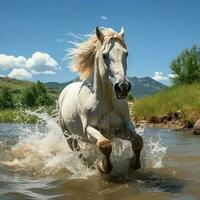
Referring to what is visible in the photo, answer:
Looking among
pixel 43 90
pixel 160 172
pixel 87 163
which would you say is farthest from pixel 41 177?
pixel 43 90

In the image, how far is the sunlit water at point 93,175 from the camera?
6.32m

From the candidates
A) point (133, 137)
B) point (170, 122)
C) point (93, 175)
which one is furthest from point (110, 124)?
point (170, 122)

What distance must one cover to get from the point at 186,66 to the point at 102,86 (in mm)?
46124

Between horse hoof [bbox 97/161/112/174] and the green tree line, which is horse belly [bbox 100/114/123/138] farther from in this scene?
the green tree line

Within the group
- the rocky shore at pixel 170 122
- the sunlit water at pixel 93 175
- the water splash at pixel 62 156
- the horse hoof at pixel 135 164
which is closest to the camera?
the sunlit water at pixel 93 175

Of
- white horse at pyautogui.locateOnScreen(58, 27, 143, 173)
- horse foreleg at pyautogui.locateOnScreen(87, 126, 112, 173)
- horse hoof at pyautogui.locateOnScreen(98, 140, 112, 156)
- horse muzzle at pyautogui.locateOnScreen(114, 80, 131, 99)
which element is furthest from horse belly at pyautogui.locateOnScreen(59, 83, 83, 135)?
horse muzzle at pyautogui.locateOnScreen(114, 80, 131, 99)

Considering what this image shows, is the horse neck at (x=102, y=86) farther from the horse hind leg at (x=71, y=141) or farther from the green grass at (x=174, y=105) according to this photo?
the green grass at (x=174, y=105)

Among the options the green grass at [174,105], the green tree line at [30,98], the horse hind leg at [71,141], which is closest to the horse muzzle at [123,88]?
the horse hind leg at [71,141]

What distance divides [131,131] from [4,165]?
3.42 meters

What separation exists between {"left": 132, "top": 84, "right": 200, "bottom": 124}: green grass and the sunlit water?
9.82 m

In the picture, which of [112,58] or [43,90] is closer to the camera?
[112,58]

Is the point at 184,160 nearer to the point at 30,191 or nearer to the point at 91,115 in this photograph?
the point at 91,115

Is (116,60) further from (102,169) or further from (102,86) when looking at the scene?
(102,169)

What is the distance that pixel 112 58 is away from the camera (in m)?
6.63
